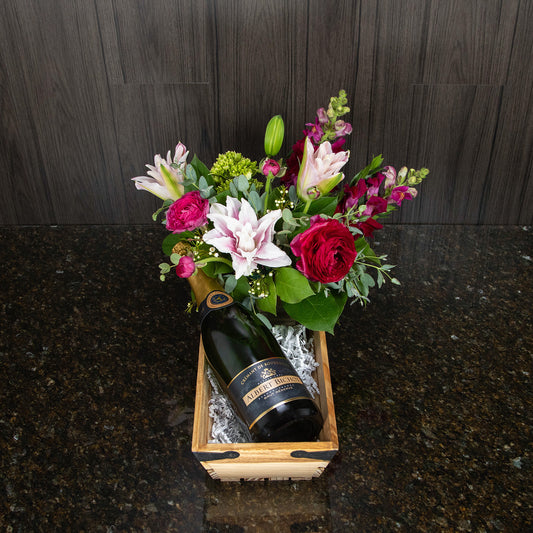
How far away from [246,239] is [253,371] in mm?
160

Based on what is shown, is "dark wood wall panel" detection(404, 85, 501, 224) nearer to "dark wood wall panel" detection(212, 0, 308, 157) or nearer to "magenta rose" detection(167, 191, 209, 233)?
"dark wood wall panel" detection(212, 0, 308, 157)

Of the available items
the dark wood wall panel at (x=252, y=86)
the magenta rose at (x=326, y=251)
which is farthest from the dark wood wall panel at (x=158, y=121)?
the magenta rose at (x=326, y=251)

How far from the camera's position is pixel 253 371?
0.56 metres

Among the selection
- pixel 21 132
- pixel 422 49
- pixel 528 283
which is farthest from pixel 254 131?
pixel 528 283

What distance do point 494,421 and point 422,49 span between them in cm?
68

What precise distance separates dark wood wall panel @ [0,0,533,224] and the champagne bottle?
464mm

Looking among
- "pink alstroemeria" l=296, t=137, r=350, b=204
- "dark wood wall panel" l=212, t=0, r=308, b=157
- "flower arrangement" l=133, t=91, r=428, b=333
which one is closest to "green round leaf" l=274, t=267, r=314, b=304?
"flower arrangement" l=133, t=91, r=428, b=333

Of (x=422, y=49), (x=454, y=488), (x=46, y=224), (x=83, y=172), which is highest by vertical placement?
(x=422, y=49)

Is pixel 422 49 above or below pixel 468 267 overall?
above

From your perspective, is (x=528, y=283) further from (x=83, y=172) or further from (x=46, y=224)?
(x=46, y=224)

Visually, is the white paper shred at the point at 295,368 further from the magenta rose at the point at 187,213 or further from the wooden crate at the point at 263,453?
the magenta rose at the point at 187,213

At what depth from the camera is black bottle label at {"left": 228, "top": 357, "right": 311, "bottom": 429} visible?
1.78 ft

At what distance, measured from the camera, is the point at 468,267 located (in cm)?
101

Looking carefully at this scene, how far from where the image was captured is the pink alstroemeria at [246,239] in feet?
1.80
